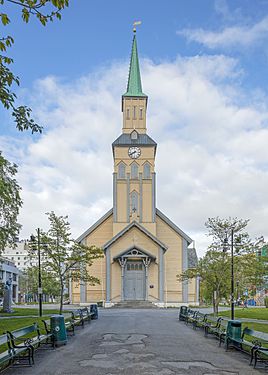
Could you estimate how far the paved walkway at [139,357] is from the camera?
10617mm

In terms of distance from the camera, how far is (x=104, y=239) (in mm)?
49219

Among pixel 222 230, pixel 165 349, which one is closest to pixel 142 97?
pixel 222 230

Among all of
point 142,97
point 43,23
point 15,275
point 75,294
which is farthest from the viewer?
point 15,275

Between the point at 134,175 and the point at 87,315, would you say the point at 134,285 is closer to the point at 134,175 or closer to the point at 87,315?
the point at 134,175

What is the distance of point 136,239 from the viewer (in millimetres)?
46750

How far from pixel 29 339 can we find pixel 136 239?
3419cm

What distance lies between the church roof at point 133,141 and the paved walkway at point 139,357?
33.5 meters

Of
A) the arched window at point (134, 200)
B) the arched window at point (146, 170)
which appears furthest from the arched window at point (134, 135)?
the arched window at point (134, 200)

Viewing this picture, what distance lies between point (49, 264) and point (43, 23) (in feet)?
81.9

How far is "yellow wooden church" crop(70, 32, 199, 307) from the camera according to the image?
45.8 meters

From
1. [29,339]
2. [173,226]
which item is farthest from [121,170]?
[29,339]

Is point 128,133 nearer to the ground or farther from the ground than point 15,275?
farther from the ground

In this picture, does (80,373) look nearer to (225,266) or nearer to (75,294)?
(225,266)

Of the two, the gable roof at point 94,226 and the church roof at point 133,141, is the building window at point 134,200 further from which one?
the church roof at point 133,141
